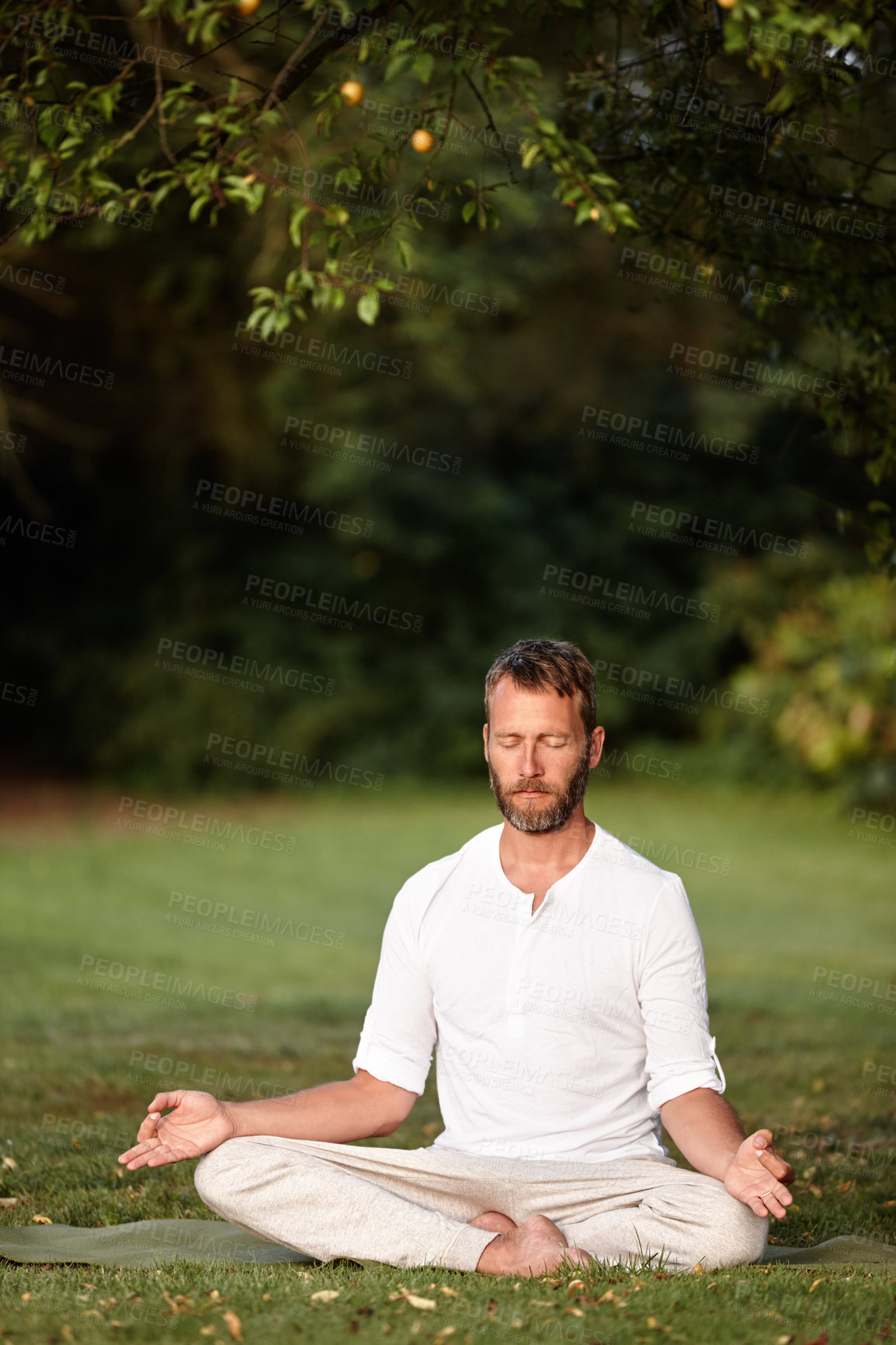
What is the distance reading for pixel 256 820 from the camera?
1488 centimetres

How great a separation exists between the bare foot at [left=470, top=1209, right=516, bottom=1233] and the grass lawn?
0.59 feet

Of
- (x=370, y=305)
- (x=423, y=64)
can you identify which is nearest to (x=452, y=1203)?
(x=370, y=305)

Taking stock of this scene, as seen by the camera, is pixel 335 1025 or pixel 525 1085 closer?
pixel 525 1085

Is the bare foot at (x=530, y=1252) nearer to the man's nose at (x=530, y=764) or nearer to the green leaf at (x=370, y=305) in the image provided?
the man's nose at (x=530, y=764)

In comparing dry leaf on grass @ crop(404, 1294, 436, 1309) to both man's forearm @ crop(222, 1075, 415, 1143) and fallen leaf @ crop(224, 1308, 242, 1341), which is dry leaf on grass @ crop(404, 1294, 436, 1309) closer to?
fallen leaf @ crop(224, 1308, 242, 1341)

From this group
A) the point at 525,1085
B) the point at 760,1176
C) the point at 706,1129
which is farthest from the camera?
the point at 525,1085

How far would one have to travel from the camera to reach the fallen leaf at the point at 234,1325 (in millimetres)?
2787

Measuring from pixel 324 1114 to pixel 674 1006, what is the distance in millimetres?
924

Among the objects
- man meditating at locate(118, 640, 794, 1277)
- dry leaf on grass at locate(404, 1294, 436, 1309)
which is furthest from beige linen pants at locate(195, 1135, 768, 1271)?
dry leaf on grass at locate(404, 1294, 436, 1309)

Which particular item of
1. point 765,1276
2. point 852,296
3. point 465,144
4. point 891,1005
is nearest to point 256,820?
point 465,144

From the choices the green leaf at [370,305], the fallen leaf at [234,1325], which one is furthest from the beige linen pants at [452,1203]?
the green leaf at [370,305]

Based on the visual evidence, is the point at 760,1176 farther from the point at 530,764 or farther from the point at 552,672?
the point at 552,672

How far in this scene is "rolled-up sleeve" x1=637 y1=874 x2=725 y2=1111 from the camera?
3.29 metres

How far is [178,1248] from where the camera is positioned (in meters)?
3.74
